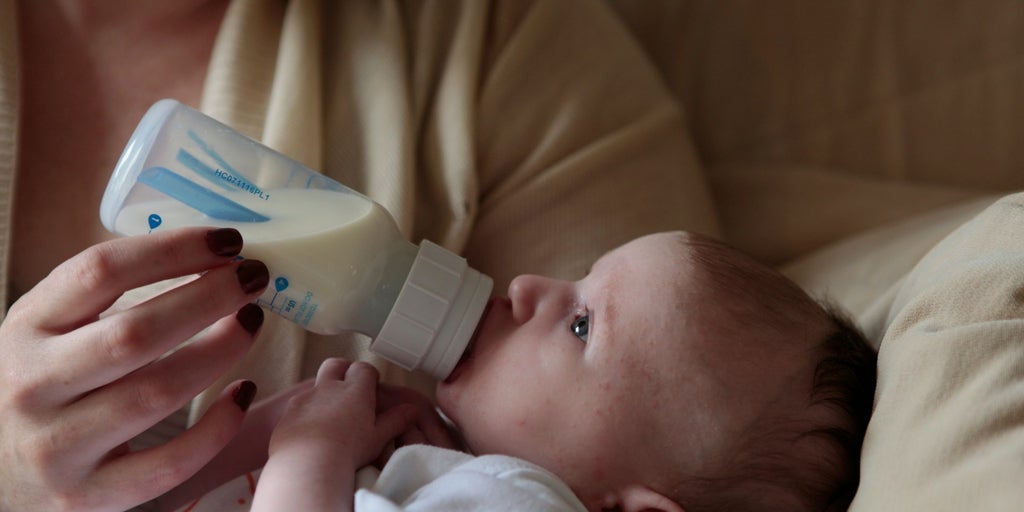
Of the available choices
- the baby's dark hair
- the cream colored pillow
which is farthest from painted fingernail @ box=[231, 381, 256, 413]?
the cream colored pillow

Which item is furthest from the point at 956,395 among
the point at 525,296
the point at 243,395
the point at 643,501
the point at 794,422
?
the point at 243,395

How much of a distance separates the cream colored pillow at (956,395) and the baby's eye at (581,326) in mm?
262

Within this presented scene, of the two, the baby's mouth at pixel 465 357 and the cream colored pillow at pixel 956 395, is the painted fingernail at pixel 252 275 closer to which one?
the baby's mouth at pixel 465 357

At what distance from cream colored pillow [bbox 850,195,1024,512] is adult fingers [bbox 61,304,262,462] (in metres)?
0.54

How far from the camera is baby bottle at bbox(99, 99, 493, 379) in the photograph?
0.82 metres

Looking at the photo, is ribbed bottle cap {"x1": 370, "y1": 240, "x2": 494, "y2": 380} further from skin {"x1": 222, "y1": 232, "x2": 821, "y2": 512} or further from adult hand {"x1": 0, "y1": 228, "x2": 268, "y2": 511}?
adult hand {"x1": 0, "y1": 228, "x2": 268, "y2": 511}

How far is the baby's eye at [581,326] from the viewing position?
0.93 meters

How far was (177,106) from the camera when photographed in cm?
84

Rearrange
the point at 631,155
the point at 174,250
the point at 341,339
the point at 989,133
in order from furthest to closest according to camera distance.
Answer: the point at 989,133
the point at 631,155
the point at 341,339
the point at 174,250

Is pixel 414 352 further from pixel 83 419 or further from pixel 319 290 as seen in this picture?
pixel 83 419

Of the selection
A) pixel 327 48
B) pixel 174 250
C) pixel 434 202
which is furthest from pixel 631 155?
pixel 174 250

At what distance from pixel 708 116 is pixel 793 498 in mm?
886

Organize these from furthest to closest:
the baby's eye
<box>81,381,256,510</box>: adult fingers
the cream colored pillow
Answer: the baby's eye → <box>81,381,256,510</box>: adult fingers → the cream colored pillow

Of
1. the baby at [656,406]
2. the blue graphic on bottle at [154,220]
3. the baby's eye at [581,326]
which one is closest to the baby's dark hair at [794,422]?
the baby at [656,406]
